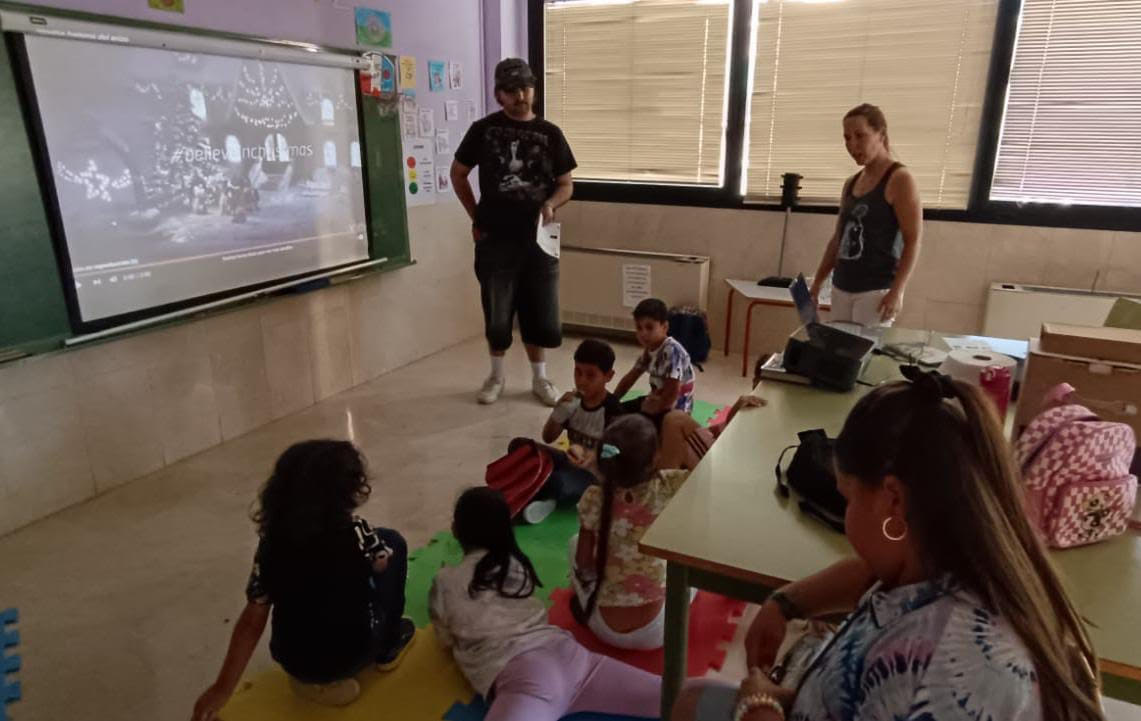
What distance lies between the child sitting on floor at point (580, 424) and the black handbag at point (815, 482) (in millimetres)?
1165

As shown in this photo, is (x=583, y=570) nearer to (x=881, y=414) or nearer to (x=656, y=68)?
(x=881, y=414)

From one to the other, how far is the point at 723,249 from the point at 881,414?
3.91m

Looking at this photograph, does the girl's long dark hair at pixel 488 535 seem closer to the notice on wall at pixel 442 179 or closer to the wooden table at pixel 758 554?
the wooden table at pixel 758 554

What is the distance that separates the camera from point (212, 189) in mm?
3127

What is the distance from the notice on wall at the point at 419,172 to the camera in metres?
4.20

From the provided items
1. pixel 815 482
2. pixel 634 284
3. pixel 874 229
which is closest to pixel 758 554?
pixel 815 482

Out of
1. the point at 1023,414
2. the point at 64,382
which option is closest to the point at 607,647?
the point at 1023,414

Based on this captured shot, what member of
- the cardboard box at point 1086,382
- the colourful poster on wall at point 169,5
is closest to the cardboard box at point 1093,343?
the cardboard box at point 1086,382

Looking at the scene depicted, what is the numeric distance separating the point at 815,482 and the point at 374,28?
131 inches

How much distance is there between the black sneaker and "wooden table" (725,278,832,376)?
2.57 metres

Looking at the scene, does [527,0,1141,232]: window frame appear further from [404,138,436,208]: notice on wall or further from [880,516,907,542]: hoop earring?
[880,516,907,542]: hoop earring

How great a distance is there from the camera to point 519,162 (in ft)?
11.9

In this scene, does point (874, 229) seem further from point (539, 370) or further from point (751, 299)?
point (539, 370)

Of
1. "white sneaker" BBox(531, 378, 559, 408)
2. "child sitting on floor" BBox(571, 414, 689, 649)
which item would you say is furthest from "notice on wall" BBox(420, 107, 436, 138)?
"child sitting on floor" BBox(571, 414, 689, 649)
